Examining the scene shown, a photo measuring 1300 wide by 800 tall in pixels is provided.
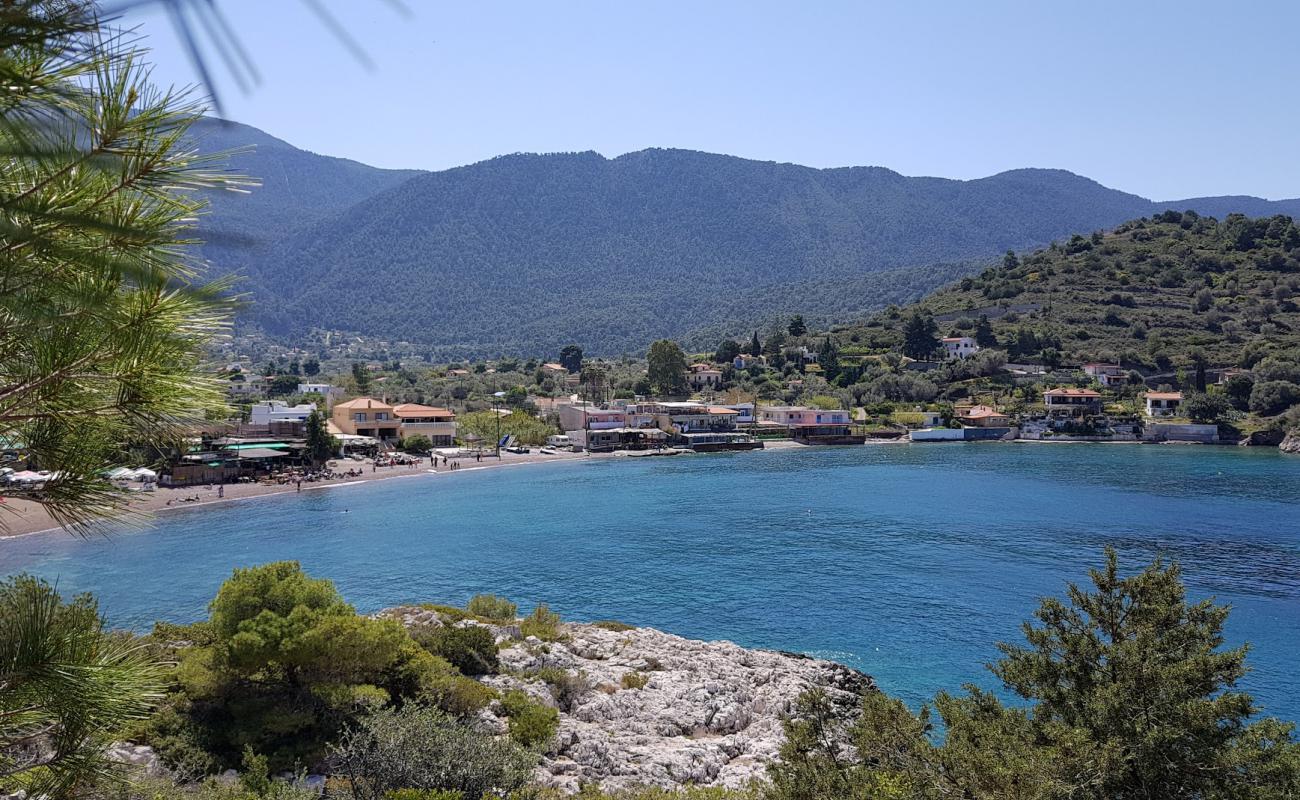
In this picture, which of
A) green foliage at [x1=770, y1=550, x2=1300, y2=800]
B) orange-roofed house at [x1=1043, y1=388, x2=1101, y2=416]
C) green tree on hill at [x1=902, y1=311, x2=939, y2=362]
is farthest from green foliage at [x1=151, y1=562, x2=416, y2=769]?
green tree on hill at [x1=902, y1=311, x2=939, y2=362]

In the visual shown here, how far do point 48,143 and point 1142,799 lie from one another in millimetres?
7241

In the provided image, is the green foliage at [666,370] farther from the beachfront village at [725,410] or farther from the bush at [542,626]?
the bush at [542,626]

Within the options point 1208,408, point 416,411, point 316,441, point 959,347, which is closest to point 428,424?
point 416,411

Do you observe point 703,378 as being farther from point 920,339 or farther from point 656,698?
point 656,698

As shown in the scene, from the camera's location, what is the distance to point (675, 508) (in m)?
34.5

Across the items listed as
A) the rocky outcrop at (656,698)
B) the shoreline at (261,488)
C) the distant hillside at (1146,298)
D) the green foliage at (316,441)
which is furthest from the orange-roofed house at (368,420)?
the distant hillside at (1146,298)

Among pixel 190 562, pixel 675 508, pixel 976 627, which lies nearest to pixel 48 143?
pixel 976 627

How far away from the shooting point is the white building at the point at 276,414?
46250mm

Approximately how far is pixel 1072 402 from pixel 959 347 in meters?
15.9

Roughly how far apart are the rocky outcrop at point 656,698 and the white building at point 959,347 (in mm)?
67096

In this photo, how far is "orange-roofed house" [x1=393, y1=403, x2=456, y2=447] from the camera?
52281 mm

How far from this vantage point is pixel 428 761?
766 centimetres

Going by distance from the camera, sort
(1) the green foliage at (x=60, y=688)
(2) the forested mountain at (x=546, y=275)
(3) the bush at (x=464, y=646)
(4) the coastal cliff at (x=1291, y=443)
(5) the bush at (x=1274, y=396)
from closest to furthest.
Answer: (1) the green foliage at (x=60, y=688), (3) the bush at (x=464, y=646), (4) the coastal cliff at (x=1291, y=443), (5) the bush at (x=1274, y=396), (2) the forested mountain at (x=546, y=275)

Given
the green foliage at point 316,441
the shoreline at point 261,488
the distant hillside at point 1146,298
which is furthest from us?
the distant hillside at point 1146,298
